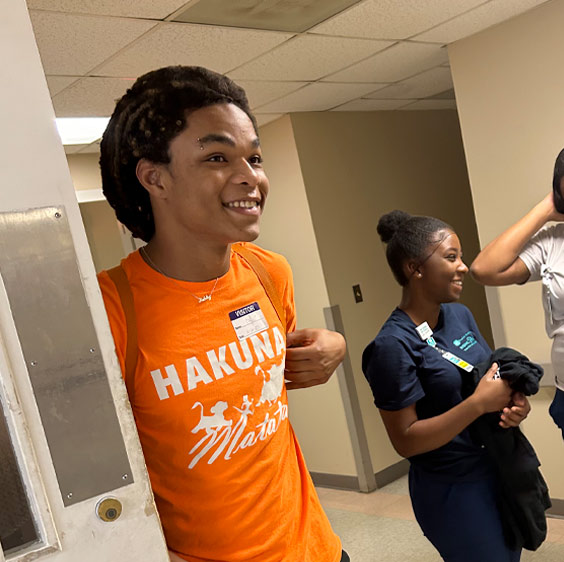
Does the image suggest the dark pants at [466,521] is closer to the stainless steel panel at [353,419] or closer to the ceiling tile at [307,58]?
the ceiling tile at [307,58]

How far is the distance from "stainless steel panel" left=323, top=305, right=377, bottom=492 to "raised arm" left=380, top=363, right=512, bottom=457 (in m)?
2.73

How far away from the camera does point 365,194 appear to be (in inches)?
201

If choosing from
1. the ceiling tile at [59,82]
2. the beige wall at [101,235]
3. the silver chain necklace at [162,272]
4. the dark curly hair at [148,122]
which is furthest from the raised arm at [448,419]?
the beige wall at [101,235]

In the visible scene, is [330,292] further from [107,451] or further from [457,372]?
[107,451]

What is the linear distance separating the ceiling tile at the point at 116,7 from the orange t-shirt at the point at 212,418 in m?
1.47

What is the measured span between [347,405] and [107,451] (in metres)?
4.06

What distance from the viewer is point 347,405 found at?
4.82m

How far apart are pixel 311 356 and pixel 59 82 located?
2482mm

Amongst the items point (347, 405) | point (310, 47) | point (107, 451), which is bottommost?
point (347, 405)

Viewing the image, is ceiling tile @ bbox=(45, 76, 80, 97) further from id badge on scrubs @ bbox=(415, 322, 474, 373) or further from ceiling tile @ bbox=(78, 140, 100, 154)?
id badge on scrubs @ bbox=(415, 322, 474, 373)

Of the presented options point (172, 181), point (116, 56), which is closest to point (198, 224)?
point (172, 181)

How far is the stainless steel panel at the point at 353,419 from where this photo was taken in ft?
15.7

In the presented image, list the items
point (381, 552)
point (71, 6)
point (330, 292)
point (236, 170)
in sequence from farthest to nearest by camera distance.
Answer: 1. point (330, 292)
2. point (381, 552)
3. point (71, 6)
4. point (236, 170)

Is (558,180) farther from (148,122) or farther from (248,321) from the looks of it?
(148,122)
